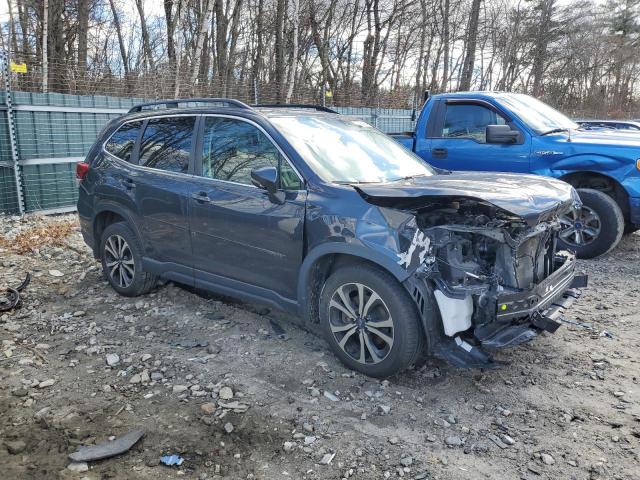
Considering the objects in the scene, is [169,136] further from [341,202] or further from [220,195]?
[341,202]

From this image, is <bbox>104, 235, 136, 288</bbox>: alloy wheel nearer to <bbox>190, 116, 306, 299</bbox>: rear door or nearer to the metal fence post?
<bbox>190, 116, 306, 299</bbox>: rear door

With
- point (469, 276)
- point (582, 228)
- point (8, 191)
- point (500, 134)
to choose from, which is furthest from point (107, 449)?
point (8, 191)

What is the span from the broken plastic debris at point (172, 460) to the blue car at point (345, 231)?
4.34 feet

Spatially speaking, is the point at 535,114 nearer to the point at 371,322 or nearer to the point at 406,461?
the point at 371,322

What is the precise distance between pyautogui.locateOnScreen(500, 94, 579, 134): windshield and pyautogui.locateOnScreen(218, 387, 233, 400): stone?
523 cm

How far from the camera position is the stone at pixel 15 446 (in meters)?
2.93

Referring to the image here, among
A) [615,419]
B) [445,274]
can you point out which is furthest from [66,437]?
[615,419]

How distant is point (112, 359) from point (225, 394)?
3.62ft

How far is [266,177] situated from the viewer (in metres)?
3.74

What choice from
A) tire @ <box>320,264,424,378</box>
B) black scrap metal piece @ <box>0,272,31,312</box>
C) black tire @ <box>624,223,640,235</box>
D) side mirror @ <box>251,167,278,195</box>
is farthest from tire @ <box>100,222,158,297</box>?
black tire @ <box>624,223,640,235</box>

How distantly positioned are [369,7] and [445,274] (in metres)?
24.9

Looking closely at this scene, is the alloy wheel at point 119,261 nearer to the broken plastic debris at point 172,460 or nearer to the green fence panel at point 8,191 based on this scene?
the broken plastic debris at point 172,460

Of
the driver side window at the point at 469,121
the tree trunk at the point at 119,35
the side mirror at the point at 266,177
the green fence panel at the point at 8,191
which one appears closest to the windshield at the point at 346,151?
the side mirror at the point at 266,177

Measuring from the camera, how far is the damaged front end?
3.24 m
